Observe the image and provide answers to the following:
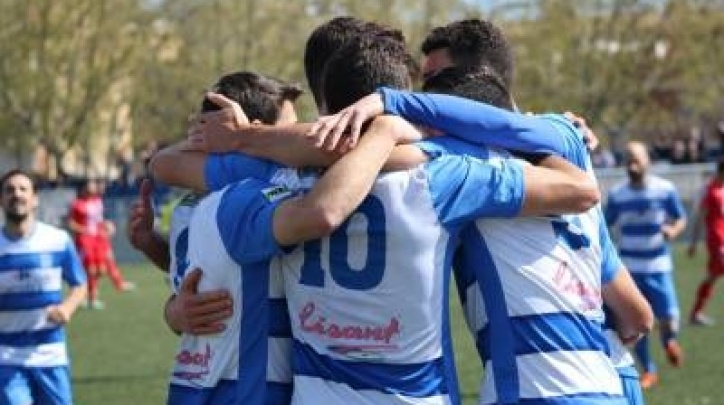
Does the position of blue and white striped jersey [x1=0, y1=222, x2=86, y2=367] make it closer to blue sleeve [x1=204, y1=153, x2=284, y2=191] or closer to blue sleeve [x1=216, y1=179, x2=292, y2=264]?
blue sleeve [x1=204, y1=153, x2=284, y2=191]

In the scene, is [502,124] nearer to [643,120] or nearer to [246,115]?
[246,115]

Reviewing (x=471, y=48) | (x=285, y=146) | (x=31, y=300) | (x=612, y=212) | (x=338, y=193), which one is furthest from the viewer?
(x=612, y=212)

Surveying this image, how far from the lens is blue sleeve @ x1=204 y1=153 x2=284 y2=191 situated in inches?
166

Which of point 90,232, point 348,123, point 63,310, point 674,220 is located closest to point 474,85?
point 348,123

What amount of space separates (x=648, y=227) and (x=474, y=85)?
9552 millimetres

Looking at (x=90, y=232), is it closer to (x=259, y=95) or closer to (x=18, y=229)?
(x=18, y=229)

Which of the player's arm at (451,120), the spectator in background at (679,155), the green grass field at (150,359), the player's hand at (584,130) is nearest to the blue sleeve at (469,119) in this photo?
the player's arm at (451,120)

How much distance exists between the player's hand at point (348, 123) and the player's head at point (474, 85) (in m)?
0.37

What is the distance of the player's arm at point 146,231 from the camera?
5008 millimetres

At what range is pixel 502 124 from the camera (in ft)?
13.3

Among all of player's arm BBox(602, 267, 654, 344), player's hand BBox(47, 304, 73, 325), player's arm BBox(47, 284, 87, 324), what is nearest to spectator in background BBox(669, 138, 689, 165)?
player's arm BBox(47, 284, 87, 324)

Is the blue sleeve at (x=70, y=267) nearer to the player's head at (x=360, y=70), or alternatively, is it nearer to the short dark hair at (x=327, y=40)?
the short dark hair at (x=327, y=40)

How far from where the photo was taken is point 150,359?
15.0 metres

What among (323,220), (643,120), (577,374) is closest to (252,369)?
(323,220)
